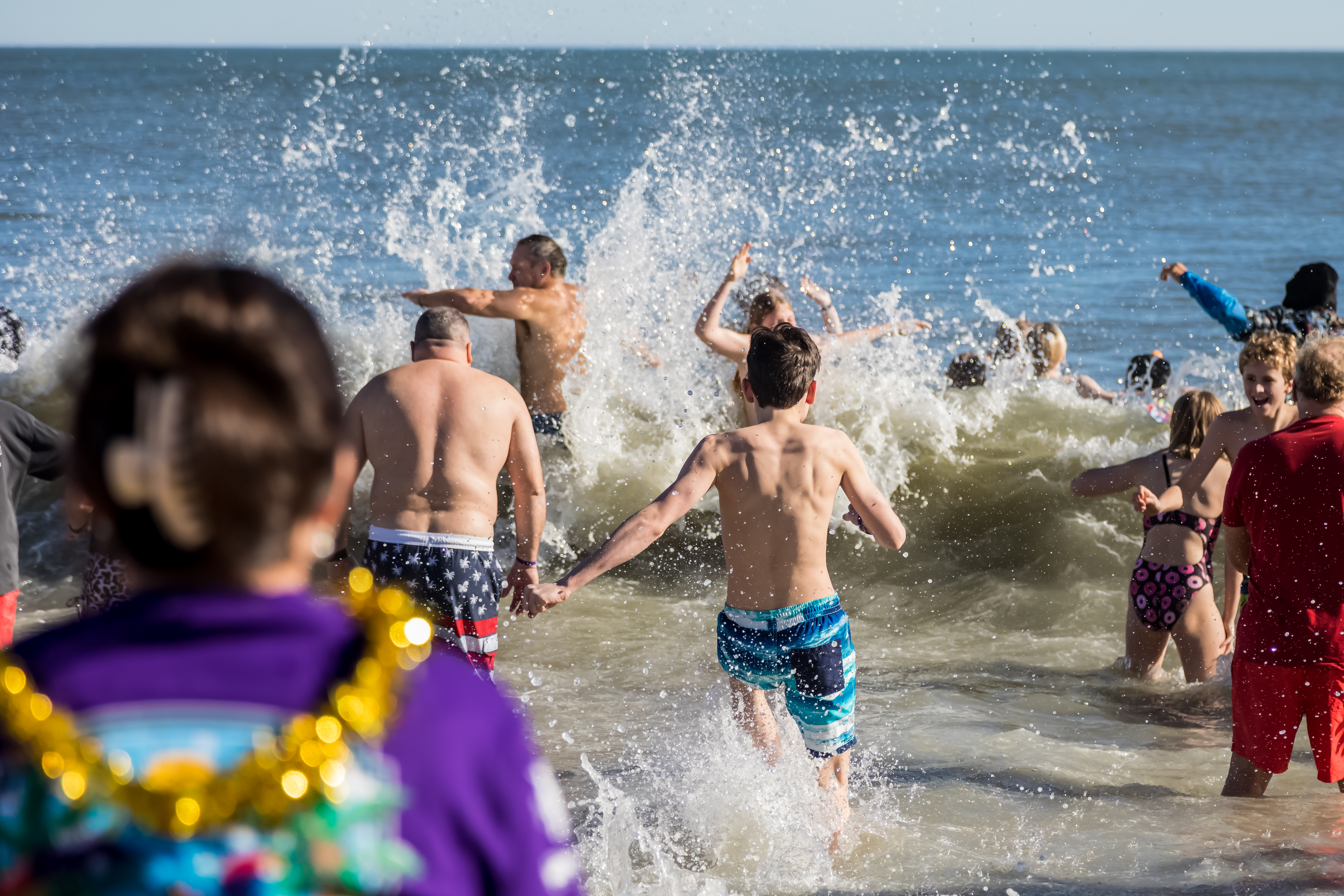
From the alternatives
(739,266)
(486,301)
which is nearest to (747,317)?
(739,266)

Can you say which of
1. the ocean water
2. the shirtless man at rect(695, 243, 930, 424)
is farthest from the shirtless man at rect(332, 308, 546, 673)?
the shirtless man at rect(695, 243, 930, 424)

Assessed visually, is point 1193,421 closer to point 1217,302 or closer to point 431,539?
point 1217,302

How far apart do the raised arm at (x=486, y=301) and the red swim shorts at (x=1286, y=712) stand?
4.47 metres

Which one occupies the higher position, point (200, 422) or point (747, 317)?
point (747, 317)

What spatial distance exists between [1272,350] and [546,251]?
4.16 metres

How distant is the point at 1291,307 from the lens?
6.92 m

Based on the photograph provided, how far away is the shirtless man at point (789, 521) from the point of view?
387cm

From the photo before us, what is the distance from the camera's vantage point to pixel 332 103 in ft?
148

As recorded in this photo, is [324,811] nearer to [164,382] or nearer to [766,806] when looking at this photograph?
[164,382]

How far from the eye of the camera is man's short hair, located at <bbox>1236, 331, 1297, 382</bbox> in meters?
4.60

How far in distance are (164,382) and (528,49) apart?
7554 cm

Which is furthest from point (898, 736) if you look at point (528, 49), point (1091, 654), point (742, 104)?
point (528, 49)

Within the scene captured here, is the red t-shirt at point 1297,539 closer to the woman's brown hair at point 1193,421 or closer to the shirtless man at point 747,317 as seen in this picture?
the woman's brown hair at point 1193,421

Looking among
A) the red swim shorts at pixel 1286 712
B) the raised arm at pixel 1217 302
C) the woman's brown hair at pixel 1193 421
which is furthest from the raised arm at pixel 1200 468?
the raised arm at pixel 1217 302
